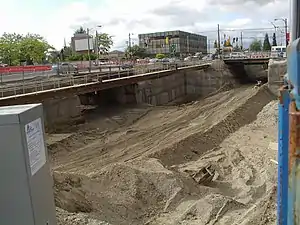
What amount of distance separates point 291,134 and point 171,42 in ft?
456

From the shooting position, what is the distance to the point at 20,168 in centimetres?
365

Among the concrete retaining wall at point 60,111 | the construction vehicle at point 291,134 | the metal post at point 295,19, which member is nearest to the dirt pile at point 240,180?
the construction vehicle at point 291,134

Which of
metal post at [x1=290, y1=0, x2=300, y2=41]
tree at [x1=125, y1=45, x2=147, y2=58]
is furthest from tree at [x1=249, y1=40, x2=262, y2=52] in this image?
metal post at [x1=290, y1=0, x2=300, y2=41]

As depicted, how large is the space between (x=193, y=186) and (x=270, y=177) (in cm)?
339

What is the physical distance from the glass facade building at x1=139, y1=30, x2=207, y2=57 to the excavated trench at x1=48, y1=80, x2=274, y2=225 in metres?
96.4

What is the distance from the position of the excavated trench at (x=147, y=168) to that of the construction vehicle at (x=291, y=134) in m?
4.17

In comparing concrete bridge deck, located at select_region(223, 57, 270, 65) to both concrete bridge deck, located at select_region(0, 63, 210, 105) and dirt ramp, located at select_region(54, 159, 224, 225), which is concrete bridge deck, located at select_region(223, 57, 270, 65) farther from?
dirt ramp, located at select_region(54, 159, 224, 225)

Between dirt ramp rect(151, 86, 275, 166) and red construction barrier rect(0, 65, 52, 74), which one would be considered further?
red construction barrier rect(0, 65, 52, 74)

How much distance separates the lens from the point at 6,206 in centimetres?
375

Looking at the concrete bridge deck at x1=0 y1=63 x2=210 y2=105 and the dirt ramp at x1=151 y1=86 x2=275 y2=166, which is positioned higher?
the concrete bridge deck at x1=0 y1=63 x2=210 y2=105

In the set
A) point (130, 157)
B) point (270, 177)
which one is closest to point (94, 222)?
point (270, 177)

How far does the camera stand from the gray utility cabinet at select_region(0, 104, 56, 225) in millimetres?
3600

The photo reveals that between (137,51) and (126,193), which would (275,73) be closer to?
(126,193)

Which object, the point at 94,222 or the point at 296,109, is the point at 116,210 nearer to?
the point at 94,222
